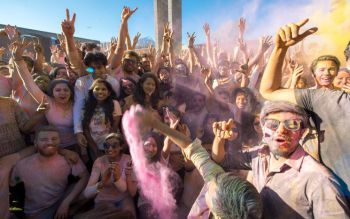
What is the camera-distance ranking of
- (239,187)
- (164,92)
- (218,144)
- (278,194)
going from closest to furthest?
(239,187) < (278,194) < (218,144) < (164,92)

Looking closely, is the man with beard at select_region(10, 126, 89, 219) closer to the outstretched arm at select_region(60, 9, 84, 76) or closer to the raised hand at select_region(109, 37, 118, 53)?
the outstretched arm at select_region(60, 9, 84, 76)

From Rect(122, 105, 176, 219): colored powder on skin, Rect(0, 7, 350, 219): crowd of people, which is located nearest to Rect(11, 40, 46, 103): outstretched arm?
Rect(0, 7, 350, 219): crowd of people

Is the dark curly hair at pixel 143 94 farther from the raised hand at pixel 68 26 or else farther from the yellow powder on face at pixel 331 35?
the yellow powder on face at pixel 331 35

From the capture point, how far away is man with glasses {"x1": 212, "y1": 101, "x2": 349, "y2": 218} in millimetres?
1564

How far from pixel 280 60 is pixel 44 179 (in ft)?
9.58

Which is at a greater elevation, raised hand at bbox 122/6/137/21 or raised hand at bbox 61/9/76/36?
raised hand at bbox 122/6/137/21

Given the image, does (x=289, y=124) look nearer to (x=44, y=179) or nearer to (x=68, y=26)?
(x=44, y=179)

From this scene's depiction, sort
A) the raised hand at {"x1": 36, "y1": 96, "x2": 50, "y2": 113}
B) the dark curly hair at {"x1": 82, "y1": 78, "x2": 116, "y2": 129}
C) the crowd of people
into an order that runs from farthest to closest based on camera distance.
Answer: the dark curly hair at {"x1": 82, "y1": 78, "x2": 116, "y2": 129} < the raised hand at {"x1": 36, "y1": 96, "x2": 50, "y2": 113} < the crowd of people

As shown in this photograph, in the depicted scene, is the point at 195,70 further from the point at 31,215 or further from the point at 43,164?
the point at 31,215

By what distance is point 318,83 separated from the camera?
2.93 meters

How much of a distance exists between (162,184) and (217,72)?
12.1 ft

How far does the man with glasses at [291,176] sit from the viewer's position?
156 cm

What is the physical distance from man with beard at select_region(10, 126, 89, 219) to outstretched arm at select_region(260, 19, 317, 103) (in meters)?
2.48

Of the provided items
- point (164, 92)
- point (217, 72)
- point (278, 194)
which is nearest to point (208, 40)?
point (217, 72)
